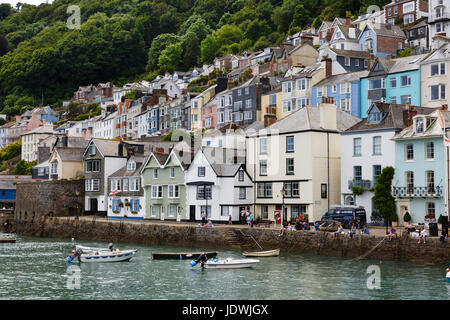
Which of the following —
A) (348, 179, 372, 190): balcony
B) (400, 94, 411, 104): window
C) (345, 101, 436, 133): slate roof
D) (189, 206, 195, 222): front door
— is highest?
(400, 94, 411, 104): window

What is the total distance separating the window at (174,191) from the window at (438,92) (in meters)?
28.8

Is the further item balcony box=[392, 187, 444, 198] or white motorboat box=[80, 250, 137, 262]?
balcony box=[392, 187, 444, 198]

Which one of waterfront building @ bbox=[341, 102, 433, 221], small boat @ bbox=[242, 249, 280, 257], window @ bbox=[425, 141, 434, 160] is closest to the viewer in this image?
small boat @ bbox=[242, 249, 280, 257]

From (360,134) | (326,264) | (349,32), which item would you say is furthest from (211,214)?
(349,32)

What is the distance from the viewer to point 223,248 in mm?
49500

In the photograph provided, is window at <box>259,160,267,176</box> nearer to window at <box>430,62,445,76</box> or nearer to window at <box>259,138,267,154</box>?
window at <box>259,138,267,154</box>

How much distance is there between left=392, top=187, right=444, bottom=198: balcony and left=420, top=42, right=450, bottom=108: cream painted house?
768 inches

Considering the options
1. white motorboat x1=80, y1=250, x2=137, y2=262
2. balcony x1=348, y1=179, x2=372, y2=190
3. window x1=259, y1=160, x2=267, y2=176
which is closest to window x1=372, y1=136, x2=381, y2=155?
balcony x1=348, y1=179, x2=372, y2=190

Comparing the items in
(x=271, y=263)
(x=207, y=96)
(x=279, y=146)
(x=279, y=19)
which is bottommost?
(x=271, y=263)

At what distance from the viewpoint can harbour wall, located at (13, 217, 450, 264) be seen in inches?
1538

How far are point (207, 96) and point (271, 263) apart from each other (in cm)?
6619

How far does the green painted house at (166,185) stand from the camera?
206 feet

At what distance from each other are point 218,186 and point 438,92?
1022 inches
